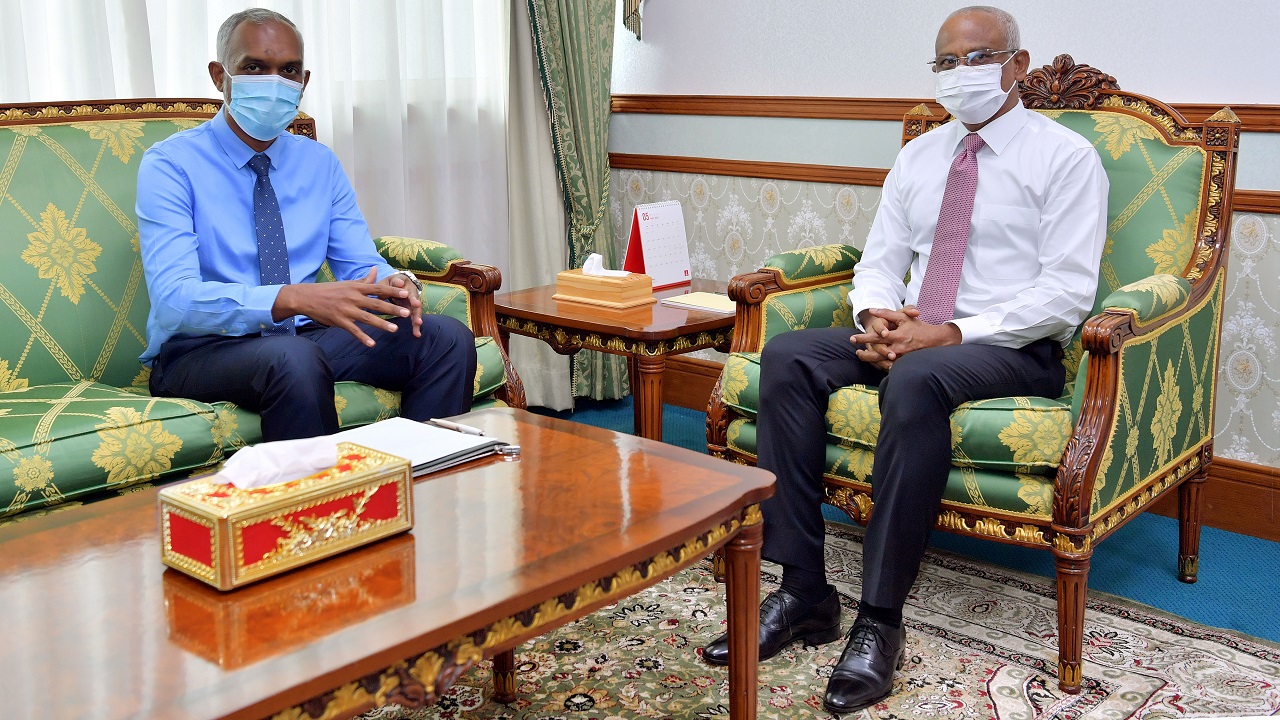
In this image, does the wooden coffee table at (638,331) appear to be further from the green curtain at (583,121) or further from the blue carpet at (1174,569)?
the green curtain at (583,121)

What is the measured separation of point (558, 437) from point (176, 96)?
1.95m

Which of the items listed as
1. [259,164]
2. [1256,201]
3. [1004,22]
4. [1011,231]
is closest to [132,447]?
[259,164]

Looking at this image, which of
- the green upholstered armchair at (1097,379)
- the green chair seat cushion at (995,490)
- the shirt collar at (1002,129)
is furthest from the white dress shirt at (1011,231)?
the green chair seat cushion at (995,490)

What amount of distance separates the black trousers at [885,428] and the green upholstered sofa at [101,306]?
80 centimetres

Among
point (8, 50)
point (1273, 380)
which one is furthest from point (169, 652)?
point (1273, 380)

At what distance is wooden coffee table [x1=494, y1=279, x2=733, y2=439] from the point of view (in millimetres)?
2957

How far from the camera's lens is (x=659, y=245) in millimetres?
3586

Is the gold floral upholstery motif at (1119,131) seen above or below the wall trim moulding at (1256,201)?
above

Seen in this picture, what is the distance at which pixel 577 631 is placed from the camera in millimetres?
2502

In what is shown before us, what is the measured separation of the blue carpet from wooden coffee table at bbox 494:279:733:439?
0.69 m

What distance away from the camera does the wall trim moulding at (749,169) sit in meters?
3.82

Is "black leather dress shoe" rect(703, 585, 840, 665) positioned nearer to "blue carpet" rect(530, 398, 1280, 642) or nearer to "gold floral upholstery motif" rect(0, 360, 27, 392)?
"blue carpet" rect(530, 398, 1280, 642)

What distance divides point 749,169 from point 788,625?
2.16 meters

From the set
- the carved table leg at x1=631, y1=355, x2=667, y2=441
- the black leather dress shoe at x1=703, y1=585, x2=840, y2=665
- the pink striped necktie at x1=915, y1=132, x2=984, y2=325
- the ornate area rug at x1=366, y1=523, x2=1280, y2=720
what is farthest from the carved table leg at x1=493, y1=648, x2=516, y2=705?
the pink striped necktie at x1=915, y1=132, x2=984, y2=325
